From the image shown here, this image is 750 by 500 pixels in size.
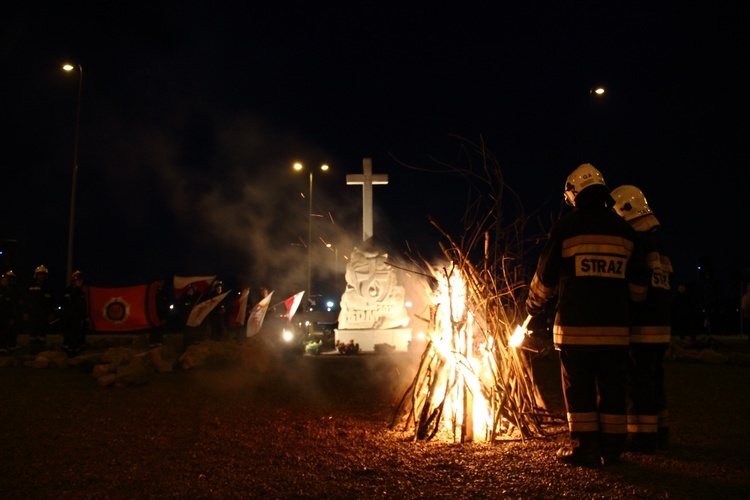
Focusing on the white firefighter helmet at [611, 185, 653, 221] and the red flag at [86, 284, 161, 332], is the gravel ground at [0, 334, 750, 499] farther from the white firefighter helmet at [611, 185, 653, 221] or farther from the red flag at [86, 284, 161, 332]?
the red flag at [86, 284, 161, 332]

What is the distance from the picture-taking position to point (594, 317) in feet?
13.3

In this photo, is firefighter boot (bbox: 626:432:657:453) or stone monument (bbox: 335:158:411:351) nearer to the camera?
firefighter boot (bbox: 626:432:657:453)

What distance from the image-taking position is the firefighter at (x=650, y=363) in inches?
171

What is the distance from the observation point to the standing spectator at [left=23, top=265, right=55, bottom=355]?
13.1 metres

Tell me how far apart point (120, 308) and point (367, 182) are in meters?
7.20

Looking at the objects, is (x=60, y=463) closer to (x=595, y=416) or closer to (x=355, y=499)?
(x=355, y=499)

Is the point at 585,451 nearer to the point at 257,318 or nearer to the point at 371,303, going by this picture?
the point at 257,318

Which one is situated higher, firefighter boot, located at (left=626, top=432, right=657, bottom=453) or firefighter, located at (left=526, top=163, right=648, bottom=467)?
firefighter, located at (left=526, top=163, right=648, bottom=467)

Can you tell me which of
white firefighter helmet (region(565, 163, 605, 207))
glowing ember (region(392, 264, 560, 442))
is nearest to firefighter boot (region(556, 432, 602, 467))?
glowing ember (region(392, 264, 560, 442))

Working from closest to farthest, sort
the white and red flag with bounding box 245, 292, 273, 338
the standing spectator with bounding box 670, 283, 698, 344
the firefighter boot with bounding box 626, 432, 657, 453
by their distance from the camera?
1. the firefighter boot with bounding box 626, 432, 657, 453
2. the white and red flag with bounding box 245, 292, 273, 338
3. the standing spectator with bounding box 670, 283, 698, 344

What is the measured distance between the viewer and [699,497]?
11.0ft

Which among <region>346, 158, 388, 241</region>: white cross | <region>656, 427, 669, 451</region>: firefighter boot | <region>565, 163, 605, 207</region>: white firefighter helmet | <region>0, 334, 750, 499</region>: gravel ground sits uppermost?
<region>346, 158, 388, 241</region>: white cross

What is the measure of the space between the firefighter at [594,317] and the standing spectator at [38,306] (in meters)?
12.5

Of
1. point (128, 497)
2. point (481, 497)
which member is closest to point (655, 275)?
point (481, 497)
